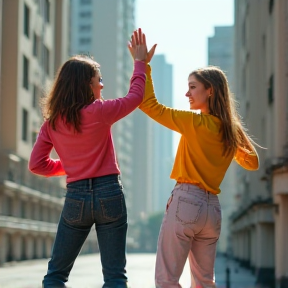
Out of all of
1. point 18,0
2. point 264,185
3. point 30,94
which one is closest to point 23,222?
point 30,94

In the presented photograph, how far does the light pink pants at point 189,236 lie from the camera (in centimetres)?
547

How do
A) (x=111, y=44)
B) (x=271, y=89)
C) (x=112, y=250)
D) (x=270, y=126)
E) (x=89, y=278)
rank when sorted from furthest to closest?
(x=111, y=44) → (x=89, y=278) → (x=270, y=126) → (x=271, y=89) → (x=112, y=250)

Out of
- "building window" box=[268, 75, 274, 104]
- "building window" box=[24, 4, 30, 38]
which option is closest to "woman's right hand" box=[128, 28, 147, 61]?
"building window" box=[268, 75, 274, 104]

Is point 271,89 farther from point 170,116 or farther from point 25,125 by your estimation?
point 25,125

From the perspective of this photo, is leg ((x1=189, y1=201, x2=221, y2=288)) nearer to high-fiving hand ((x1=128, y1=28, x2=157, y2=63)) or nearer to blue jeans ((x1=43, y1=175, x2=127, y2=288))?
blue jeans ((x1=43, y1=175, x2=127, y2=288))

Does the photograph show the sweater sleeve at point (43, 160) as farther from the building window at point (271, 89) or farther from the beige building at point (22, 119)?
the beige building at point (22, 119)

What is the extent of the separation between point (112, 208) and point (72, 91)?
0.80 metres

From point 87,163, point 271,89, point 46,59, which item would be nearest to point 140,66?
point 87,163

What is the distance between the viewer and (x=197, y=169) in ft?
18.7

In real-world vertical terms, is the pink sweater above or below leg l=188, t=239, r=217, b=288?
above

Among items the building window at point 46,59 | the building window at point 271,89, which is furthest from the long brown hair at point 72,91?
the building window at point 46,59

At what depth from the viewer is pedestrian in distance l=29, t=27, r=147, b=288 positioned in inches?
215

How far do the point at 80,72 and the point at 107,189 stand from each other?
782 mm

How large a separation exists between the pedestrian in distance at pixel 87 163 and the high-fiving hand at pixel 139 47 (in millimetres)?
104
